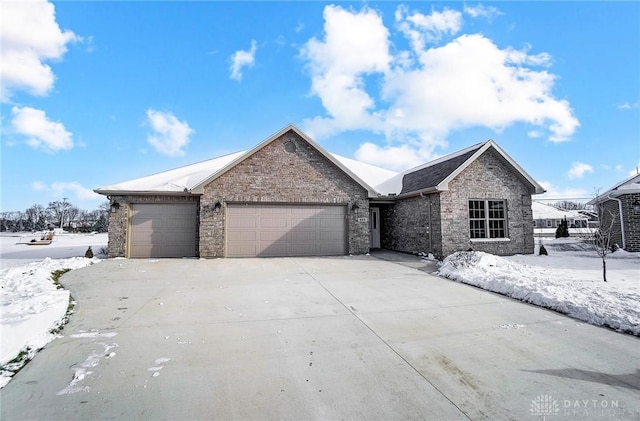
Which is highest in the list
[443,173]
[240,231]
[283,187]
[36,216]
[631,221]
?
[36,216]

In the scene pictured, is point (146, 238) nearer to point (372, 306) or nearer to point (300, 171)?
point (300, 171)

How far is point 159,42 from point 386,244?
1352 cm

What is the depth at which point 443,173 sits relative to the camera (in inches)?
518

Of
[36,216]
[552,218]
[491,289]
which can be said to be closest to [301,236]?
[491,289]

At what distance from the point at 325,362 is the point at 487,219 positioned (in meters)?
12.3

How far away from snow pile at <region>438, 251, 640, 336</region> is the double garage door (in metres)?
6.13

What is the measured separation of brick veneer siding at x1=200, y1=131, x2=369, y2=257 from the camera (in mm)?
12352

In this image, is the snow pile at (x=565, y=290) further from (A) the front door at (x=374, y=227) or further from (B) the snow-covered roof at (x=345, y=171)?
(A) the front door at (x=374, y=227)

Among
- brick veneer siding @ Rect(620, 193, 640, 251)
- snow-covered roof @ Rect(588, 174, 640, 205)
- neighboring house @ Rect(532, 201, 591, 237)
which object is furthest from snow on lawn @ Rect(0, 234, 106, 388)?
neighboring house @ Rect(532, 201, 591, 237)

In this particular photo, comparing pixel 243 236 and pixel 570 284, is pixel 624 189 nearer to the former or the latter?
pixel 570 284

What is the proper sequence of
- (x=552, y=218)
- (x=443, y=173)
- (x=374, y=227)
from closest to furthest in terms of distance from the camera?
(x=443, y=173) < (x=374, y=227) < (x=552, y=218)

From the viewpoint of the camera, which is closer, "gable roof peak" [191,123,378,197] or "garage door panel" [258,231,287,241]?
"gable roof peak" [191,123,378,197]

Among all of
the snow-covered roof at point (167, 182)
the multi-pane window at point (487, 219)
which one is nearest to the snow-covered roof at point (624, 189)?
the multi-pane window at point (487, 219)

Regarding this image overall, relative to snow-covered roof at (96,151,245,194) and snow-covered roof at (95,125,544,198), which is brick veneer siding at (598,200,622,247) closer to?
snow-covered roof at (95,125,544,198)
